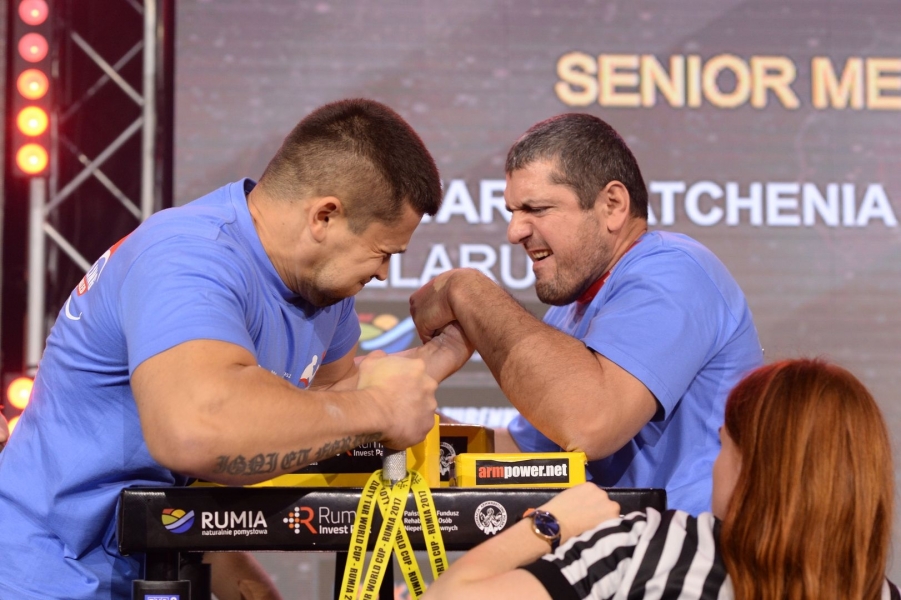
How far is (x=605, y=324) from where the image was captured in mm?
2018

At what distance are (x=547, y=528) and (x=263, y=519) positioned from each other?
42cm

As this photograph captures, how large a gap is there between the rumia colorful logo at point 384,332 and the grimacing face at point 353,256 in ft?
7.78

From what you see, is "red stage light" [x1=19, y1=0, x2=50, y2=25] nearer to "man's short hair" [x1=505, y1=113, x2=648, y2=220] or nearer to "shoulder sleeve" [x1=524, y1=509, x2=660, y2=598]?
"man's short hair" [x1=505, y1=113, x2=648, y2=220]

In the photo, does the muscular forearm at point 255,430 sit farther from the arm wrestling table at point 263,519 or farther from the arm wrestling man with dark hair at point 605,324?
the arm wrestling man with dark hair at point 605,324

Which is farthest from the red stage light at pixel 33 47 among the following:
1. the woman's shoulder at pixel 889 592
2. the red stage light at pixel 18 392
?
the woman's shoulder at pixel 889 592

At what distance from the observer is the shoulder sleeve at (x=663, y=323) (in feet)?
6.38

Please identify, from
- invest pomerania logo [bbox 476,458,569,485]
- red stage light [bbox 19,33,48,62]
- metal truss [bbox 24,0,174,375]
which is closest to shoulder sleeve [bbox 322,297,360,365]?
invest pomerania logo [bbox 476,458,569,485]

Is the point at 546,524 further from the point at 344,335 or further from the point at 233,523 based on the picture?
the point at 344,335

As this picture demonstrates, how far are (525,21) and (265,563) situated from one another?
260cm

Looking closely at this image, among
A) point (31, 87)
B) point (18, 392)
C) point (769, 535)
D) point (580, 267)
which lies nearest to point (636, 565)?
point (769, 535)

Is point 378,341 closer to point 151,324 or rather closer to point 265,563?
point 265,563

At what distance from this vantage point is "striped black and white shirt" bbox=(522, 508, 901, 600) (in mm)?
1317

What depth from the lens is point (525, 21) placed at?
4238mm

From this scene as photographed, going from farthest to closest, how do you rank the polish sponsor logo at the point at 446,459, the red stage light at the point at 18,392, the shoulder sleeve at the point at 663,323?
the red stage light at the point at 18,392 → the shoulder sleeve at the point at 663,323 → the polish sponsor logo at the point at 446,459
